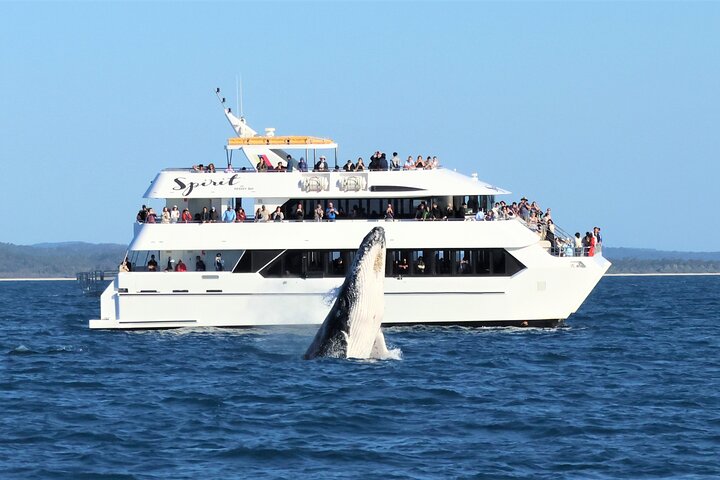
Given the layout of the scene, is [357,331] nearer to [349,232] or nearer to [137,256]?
[349,232]

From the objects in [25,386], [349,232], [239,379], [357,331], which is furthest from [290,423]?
[349,232]

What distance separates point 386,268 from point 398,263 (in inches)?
18.0

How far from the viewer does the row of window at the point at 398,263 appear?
36094 mm

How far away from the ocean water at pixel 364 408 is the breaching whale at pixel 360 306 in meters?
0.61

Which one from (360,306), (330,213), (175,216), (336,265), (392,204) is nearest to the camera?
(360,306)

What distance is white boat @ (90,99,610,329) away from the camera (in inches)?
1414

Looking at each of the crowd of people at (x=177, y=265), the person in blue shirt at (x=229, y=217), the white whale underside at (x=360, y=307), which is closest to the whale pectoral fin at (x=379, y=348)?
the white whale underside at (x=360, y=307)

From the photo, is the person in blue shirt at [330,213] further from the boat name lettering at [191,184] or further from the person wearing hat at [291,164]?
the boat name lettering at [191,184]

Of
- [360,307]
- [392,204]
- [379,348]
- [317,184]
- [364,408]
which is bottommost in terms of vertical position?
[364,408]

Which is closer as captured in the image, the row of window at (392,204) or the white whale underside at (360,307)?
the white whale underside at (360,307)

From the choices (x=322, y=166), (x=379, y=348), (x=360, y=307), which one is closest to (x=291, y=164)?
(x=322, y=166)

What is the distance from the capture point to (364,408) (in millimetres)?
21156

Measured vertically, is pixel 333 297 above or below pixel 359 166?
below

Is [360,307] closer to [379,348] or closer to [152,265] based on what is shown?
[379,348]
